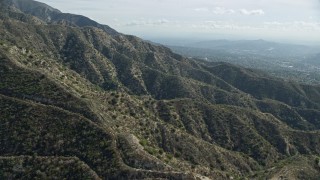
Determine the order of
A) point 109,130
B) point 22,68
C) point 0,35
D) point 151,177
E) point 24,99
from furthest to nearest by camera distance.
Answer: point 0,35
point 22,68
point 24,99
point 109,130
point 151,177

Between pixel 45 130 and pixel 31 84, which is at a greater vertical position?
pixel 31 84

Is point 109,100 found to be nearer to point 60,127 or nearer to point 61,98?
point 61,98

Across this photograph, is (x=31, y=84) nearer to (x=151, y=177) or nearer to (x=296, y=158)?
(x=151, y=177)

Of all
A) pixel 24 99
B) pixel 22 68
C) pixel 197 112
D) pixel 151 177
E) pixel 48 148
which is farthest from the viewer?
pixel 197 112

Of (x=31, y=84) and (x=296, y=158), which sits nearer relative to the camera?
(x=31, y=84)

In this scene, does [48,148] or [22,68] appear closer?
[48,148]

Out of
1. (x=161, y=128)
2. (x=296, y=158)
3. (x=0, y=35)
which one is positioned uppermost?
(x=0, y=35)

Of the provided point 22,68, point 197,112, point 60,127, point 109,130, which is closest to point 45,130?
point 60,127

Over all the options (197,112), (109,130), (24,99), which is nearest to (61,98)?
(24,99)

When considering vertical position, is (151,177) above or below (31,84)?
below
